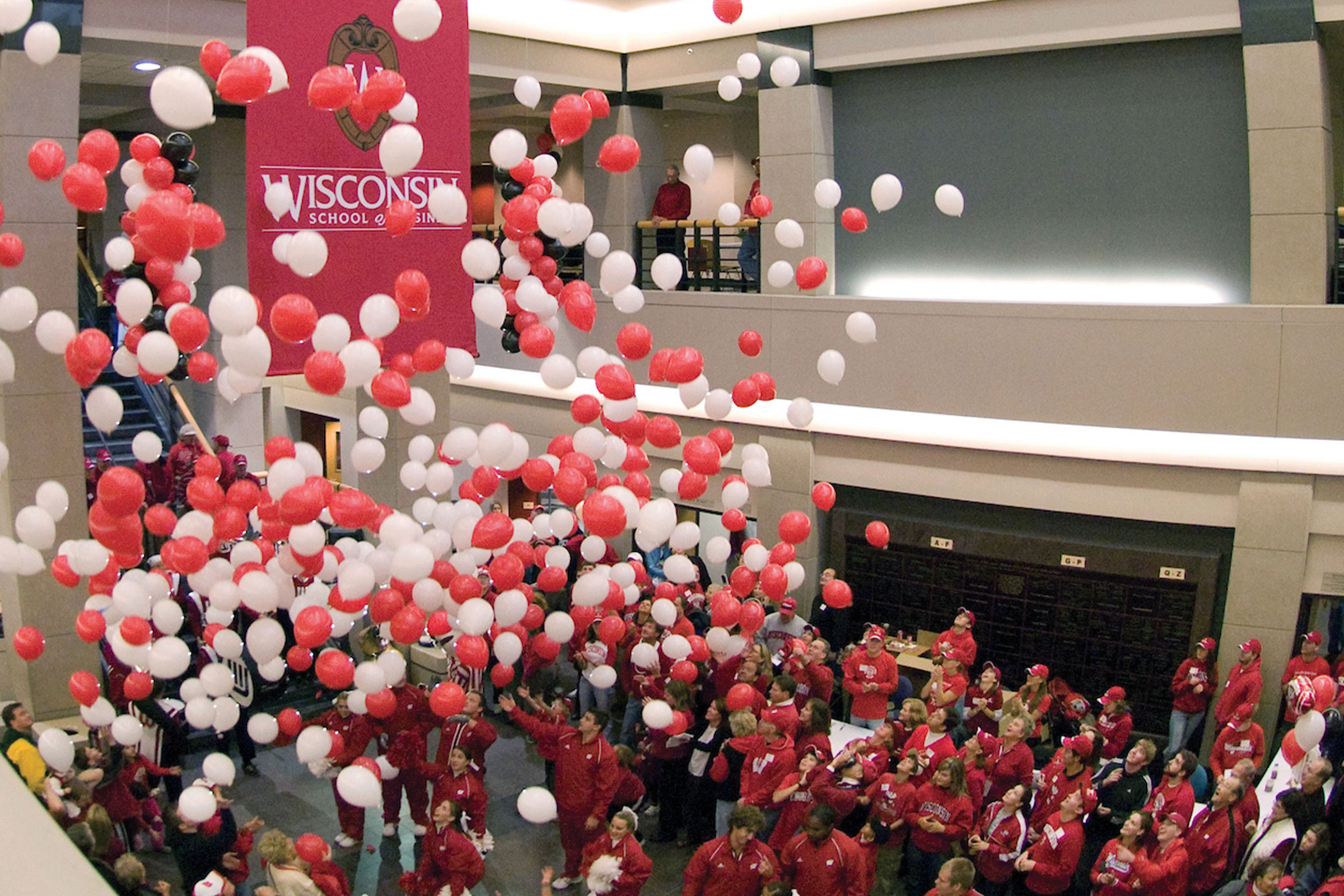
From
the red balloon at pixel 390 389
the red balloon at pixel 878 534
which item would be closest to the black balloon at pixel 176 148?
the red balloon at pixel 390 389

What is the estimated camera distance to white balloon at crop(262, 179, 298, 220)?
5.14 m

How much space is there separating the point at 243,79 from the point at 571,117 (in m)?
1.41

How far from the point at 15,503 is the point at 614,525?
5695 mm

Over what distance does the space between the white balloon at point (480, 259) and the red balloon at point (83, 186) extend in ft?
4.90

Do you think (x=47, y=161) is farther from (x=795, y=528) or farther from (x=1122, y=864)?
(x=1122, y=864)

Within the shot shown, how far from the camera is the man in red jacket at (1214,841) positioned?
584 centimetres

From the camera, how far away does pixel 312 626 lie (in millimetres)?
5023

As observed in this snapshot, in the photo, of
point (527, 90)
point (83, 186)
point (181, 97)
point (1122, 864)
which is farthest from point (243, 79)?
point (1122, 864)

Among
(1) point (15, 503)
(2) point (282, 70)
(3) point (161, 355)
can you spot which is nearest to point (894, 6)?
(2) point (282, 70)

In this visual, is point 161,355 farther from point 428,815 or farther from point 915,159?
point 915,159

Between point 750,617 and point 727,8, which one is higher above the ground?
point 727,8

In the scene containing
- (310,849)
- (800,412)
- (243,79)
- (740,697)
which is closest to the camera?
(243,79)

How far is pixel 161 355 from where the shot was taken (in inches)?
188

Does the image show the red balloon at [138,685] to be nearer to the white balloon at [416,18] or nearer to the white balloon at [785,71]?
the white balloon at [416,18]
